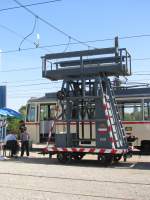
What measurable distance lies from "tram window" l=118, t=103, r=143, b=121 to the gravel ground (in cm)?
610

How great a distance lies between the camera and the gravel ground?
9969 mm

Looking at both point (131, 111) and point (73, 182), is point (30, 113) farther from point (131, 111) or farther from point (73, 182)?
point (73, 182)

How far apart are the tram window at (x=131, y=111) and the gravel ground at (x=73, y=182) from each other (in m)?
6.10

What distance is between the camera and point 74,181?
12.3 meters

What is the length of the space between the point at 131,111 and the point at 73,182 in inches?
450

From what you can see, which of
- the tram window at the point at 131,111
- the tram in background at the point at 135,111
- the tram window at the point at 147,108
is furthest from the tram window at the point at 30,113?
the tram window at the point at 147,108

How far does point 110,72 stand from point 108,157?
3516 millimetres

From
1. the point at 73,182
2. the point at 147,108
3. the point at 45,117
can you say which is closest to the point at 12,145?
the point at 45,117

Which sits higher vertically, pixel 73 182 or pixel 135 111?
pixel 135 111

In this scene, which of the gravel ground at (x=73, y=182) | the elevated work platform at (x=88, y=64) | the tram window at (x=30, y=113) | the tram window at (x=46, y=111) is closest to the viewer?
the gravel ground at (x=73, y=182)

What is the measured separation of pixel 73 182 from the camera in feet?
39.5

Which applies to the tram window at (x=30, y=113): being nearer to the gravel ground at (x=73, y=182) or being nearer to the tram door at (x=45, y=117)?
the tram door at (x=45, y=117)

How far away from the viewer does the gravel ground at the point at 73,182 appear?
9.97m

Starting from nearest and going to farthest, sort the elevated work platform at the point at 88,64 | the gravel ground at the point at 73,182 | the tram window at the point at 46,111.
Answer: the gravel ground at the point at 73,182 < the elevated work platform at the point at 88,64 < the tram window at the point at 46,111
